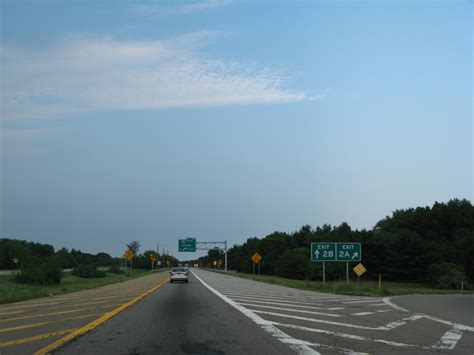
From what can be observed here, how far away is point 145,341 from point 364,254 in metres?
94.0

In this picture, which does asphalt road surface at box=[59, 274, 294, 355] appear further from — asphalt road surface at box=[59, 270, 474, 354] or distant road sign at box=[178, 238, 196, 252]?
distant road sign at box=[178, 238, 196, 252]

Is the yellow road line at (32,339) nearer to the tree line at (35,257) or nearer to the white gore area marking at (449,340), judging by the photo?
the white gore area marking at (449,340)

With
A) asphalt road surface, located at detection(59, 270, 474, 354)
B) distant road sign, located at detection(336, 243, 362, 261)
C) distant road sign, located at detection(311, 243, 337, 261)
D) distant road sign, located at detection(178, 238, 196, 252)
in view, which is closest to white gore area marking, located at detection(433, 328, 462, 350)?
asphalt road surface, located at detection(59, 270, 474, 354)

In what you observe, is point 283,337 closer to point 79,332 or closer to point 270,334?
point 270,334

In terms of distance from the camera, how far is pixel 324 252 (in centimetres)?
4112

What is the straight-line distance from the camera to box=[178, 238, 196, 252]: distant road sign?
326ft

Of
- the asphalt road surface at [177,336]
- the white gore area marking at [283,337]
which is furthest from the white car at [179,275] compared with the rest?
the white gore area marking at [283,337]

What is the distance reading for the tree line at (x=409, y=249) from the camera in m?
88.1

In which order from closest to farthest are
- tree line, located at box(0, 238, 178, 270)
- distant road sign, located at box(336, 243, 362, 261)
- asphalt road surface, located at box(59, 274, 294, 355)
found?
asphalt road surface, located at box(59, 274, 294, 355), distant road sign, located at box(336, 243, 362, 261), tree line, located at box(0, 238, 178, 270)

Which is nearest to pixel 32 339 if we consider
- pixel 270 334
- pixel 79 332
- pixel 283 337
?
pixel 79 332

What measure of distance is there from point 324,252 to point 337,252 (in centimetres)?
107

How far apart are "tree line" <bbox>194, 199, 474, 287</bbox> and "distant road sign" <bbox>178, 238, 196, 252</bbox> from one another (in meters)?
21.6

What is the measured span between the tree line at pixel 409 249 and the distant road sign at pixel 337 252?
41.7 m

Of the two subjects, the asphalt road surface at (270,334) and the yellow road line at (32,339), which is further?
the yellow road line at (32,339)
